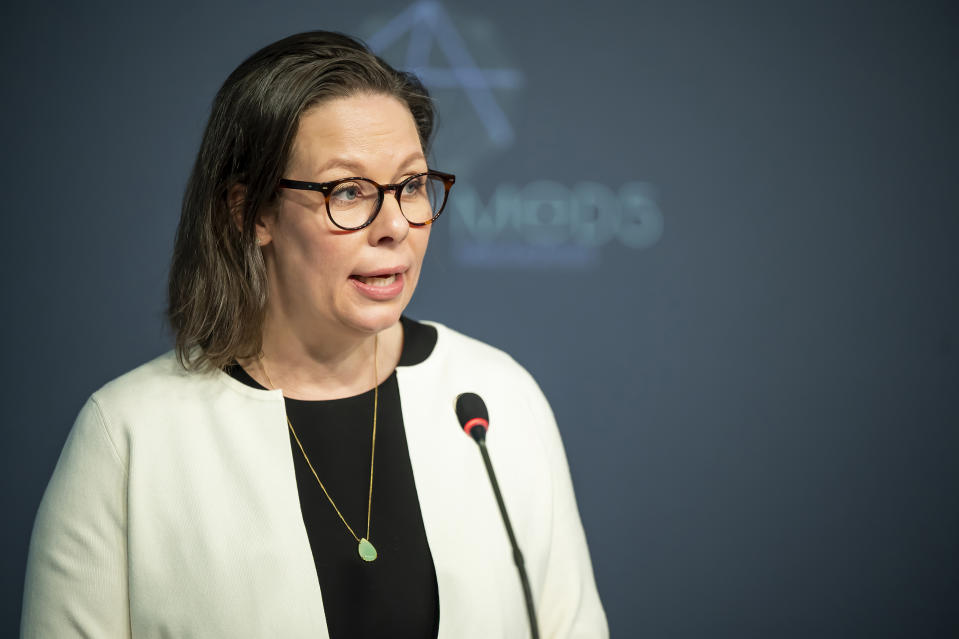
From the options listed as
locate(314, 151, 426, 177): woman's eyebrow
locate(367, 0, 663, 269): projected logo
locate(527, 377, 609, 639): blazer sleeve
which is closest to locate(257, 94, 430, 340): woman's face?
locate(314, 151, 426, 177): woman's eyebrow

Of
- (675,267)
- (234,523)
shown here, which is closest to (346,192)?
(234,523)

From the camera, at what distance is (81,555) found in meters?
1.05

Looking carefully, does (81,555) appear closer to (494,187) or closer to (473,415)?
(473,415)

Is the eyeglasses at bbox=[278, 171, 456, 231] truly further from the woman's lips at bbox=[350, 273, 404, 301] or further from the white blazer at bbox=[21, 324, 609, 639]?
the white blazer at bbox=[21, 324, 609, 639]

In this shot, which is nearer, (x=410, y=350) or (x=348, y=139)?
(x=348, y=139)

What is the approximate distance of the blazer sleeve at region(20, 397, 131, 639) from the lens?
1040 millimetres

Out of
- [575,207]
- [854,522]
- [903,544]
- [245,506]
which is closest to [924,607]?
[903,544]

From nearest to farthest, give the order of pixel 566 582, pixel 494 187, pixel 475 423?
pixel 475 423 < pixel 566 582 < pixel 494 187

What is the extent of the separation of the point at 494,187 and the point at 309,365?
1134mm

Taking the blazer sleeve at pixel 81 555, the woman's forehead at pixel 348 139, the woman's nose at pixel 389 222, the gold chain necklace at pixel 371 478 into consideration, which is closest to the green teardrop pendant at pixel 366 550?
the gold chain necklace at pixel 371 478

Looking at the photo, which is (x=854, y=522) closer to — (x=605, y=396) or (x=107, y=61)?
(x=605, y=396)

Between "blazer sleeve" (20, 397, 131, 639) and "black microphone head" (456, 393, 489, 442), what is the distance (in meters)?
→ 0.53

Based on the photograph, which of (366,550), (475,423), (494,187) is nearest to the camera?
(475,423)

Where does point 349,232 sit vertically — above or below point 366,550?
above
